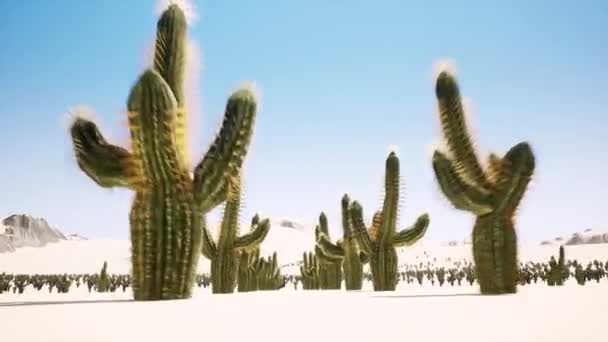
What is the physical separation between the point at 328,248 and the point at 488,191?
1346cm

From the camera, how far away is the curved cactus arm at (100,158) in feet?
32.9

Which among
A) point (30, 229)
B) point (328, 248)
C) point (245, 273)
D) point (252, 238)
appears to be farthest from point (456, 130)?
point (30, 229)

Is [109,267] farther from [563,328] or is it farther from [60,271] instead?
[563,328]

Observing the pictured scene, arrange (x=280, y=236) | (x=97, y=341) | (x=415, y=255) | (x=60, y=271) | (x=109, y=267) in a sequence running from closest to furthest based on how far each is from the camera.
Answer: (x=97, y=341)
(x=60, y=271)
(x=109, y=267)
(x=415, y=255)
(x=280, y=236)

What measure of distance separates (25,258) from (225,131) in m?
69.5

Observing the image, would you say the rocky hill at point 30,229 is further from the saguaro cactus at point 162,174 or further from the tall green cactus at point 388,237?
the saguaro cactus at point 162,174

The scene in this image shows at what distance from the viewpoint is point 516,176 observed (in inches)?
476

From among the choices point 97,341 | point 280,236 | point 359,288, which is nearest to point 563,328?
point 97,341

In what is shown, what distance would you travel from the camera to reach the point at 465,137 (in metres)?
12.5

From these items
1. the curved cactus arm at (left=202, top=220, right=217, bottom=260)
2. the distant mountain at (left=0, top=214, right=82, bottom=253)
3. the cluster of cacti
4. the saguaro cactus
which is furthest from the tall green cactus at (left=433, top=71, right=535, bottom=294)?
the distant mountain at (left=0, top=214, right=82, bottom=253)

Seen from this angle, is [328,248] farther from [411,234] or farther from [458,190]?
[458,190]

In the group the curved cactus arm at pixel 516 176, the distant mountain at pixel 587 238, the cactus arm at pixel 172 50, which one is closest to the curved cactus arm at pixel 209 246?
the cactus arm at pixel 172 50

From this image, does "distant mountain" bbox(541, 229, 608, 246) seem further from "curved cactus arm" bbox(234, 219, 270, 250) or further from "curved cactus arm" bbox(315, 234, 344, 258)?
"curved cactus arm" bbox(234, 219, 270, 250)

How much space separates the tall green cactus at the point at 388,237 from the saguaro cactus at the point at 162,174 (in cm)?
805
